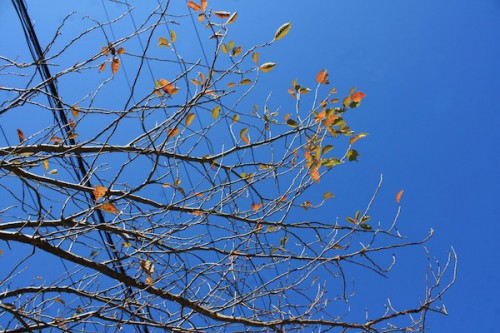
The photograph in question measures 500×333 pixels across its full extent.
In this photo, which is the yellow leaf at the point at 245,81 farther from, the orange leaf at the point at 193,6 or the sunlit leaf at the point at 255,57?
the orange leaf at the point at 193,6

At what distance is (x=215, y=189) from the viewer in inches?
116

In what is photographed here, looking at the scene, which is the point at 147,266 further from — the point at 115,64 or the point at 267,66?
the point at 267,66

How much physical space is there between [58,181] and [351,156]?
159cm

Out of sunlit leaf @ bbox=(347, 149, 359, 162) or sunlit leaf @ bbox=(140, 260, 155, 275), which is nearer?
sunlit leaf @ bbox=(140, 260, 155, 275)

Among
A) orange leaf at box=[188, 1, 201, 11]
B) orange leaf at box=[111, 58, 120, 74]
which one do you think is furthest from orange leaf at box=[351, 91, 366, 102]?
orange leaf at box=[111, 58, 120, 74]

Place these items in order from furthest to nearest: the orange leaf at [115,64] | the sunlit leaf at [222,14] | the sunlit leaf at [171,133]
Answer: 1. the orange leaf at [115,64]
2. the sunlit leaf at [222,14]
3. the sunlit leaf at [171,133]

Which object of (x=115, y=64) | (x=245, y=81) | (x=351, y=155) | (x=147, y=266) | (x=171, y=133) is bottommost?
(x=147, y=266)

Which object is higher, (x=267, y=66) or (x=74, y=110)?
(x=267, y=66)

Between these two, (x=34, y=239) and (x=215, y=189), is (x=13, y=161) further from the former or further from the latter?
(x=215, y=189)

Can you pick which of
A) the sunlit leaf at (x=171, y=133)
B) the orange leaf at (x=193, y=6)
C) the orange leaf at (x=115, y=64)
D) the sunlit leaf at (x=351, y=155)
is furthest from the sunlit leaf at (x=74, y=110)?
the sunlit leaf at (x=351, y=155)

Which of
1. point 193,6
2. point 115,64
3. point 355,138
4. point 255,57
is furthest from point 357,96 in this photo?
point 115,64

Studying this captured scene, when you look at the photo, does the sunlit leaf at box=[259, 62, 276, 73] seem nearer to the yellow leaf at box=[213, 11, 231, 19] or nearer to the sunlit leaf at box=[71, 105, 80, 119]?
the yellow leaf at box=[213, 11, 231, 19]

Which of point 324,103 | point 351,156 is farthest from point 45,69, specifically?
point 351,156

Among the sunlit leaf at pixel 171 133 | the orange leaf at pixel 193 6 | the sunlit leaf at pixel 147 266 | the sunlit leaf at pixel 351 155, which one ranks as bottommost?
the sunlit leaf at pixel 147 266
